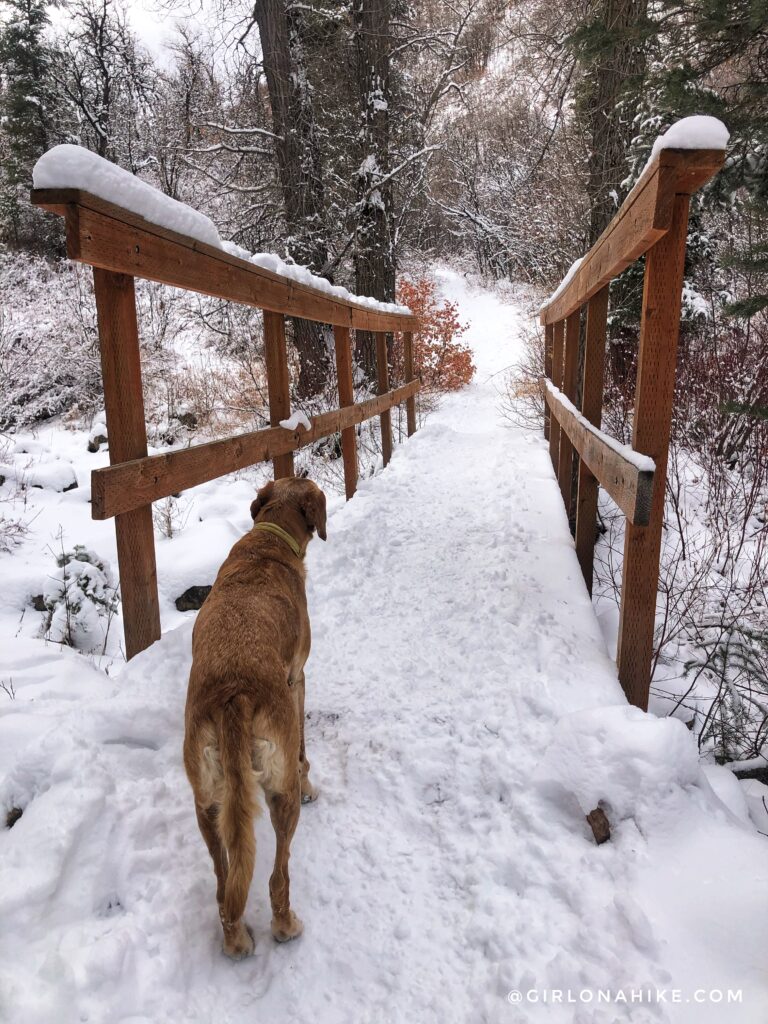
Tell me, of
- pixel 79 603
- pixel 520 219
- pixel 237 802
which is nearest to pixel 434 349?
pixel 520 219

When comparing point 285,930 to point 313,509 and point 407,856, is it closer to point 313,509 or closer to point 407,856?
point 407,856

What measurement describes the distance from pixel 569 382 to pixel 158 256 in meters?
3.86

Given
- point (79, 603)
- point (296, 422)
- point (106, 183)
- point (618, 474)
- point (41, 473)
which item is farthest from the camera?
point (41, 473)

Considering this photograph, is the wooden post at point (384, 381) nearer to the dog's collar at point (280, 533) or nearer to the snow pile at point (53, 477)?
the snow pile at point (53, 477)

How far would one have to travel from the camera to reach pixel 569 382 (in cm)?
531

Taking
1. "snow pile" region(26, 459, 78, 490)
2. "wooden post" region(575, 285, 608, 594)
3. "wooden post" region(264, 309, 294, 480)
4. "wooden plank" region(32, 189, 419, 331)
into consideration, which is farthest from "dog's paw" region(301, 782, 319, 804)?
"snow pile" region(26, 459, 78, 490)

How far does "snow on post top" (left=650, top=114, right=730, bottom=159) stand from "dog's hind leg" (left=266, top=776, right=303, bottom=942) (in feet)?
7.05

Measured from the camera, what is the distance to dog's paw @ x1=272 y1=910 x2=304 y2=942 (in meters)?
1.65

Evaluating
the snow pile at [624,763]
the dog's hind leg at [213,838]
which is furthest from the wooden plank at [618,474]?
the dog's hind leg at [213,838]

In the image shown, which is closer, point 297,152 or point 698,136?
point 698,136

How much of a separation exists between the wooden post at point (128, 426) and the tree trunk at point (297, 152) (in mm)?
7024

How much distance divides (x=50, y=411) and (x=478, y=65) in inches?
366

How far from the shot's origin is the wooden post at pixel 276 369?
13.5ft

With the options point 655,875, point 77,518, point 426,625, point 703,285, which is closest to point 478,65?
point 703,285
